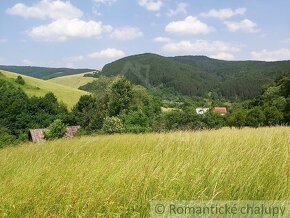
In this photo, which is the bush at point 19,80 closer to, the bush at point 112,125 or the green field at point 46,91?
the green field at point 46,91

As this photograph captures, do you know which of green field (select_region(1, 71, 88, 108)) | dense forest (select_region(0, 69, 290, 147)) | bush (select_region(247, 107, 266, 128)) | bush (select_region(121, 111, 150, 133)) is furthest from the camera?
green field (select_region(1, 71, 88, 108))

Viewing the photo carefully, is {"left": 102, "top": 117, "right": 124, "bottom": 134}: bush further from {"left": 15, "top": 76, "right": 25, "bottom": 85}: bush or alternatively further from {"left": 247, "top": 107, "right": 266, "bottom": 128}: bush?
{"left": 15, "top": 76, "right": 25, "bottom": 85}: bush

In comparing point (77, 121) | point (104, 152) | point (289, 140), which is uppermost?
point (289, 140)

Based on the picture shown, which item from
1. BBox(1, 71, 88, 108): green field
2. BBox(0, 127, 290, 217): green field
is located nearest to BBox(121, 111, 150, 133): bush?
BBox(0, 127, 290, 217): green field

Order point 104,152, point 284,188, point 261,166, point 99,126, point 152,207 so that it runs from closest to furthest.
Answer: point 152,207, point 284,188, point 261,166, point 104,152, point 99,126

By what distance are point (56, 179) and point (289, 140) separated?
3.33 m

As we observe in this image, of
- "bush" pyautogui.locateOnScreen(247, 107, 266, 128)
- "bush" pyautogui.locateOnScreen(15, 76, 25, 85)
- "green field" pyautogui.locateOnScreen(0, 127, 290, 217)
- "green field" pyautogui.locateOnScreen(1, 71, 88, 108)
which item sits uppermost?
"green field" pyautogui.locateOnScreen(0, 127, 290, 217)

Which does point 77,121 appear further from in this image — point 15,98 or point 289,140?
point 289,140

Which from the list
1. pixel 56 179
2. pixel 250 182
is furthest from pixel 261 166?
pixel 56 179

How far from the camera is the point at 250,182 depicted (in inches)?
133

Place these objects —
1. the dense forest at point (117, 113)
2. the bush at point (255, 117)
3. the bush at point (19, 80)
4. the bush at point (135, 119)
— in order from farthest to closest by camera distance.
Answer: the bush at point (19, 80), the bush at point (135, 119), the dense forest at point (117, 113), the bush at point (255, 117)

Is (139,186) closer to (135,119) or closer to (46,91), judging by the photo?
(135,119)

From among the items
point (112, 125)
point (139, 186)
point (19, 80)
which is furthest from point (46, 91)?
point (139, 186)

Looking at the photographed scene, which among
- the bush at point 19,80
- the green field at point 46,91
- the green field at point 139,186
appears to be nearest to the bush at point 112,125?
the green field at point 139,186
